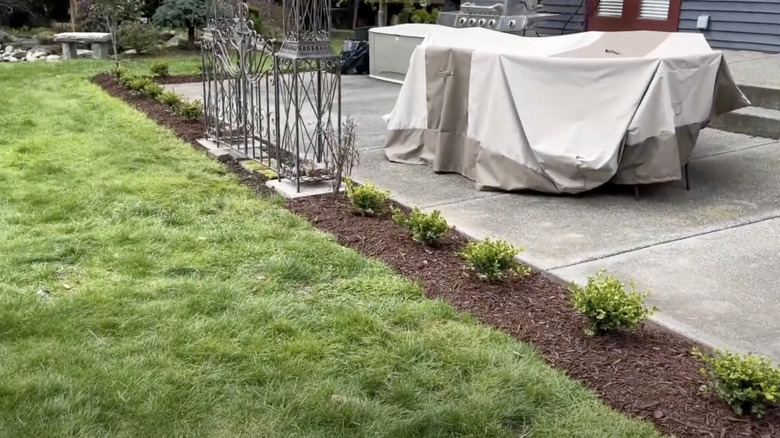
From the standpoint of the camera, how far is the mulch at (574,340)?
235 cm

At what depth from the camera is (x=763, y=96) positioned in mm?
6305

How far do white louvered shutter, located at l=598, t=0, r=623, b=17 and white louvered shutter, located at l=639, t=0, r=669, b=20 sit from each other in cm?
35

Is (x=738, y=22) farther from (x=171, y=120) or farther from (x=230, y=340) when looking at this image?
(x=230, y=340)

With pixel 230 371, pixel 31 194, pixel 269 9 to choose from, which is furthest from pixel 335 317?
pixel 269 9

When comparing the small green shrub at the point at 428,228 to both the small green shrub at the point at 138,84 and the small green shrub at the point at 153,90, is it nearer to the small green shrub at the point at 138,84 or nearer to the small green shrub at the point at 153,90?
the small green shrub at the point at 153,90

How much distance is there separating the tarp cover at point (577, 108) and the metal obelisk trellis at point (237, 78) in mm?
1227

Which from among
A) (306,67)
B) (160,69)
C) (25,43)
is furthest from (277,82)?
(25,43)

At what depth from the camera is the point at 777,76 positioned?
6.86 metres

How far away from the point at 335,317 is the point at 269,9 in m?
12.2

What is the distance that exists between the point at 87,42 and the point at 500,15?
266 inches

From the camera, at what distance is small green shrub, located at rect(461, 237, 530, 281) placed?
328 centimetres

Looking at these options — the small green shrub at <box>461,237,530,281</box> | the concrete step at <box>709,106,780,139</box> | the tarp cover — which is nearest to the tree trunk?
the tarp cover

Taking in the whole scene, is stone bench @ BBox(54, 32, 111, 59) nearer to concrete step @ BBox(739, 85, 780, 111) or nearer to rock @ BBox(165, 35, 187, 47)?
rock @ BBox(165, 35, 187, 47)

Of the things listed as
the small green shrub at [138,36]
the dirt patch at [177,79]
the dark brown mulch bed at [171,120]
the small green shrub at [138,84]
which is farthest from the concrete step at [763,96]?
the small green shrub at [138,36]
